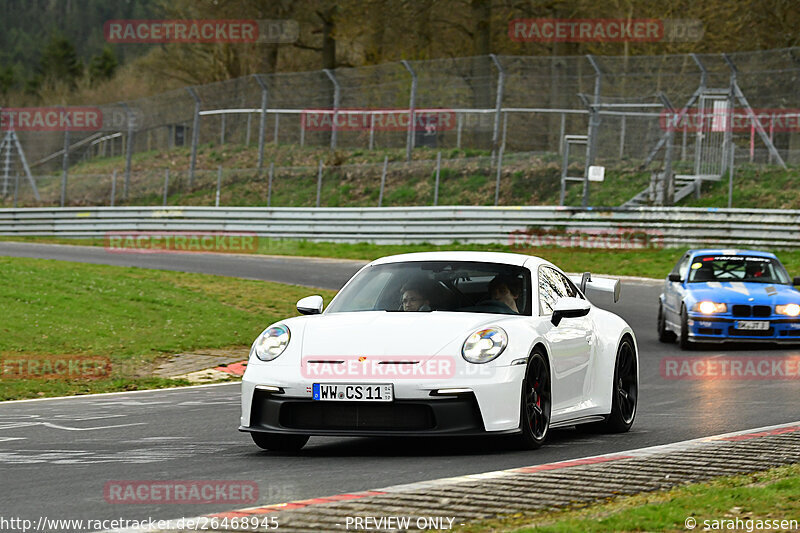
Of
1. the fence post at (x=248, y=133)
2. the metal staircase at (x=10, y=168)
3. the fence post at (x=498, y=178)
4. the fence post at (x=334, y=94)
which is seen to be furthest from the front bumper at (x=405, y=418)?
the metal staircase at (x=10, y=168)

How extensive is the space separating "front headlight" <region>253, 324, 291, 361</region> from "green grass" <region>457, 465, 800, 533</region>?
288 centimetres

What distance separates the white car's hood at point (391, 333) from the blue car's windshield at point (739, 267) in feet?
34.9

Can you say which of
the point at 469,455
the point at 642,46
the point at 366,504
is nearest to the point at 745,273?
the point at 469,455

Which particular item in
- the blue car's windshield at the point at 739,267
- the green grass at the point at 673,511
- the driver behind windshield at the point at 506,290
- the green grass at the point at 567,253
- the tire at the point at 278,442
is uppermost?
the driver behind windshield at the point at 506,290

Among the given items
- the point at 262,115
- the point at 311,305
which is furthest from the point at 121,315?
the point at 262,115

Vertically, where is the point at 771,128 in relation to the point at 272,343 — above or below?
above

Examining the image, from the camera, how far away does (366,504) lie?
6.23 meters

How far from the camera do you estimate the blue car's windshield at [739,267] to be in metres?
18.8

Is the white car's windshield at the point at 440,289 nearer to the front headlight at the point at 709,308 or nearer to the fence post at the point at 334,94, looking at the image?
the front headlight at the point at 709,308

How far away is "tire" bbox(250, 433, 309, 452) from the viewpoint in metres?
8.62

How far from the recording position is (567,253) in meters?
30.8

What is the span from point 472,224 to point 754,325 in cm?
1485

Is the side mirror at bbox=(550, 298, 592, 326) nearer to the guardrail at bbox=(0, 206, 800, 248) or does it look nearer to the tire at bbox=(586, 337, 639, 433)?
the tire at bbox=(586, 337, 639, 433)

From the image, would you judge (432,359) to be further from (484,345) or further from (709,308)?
(709,308)
